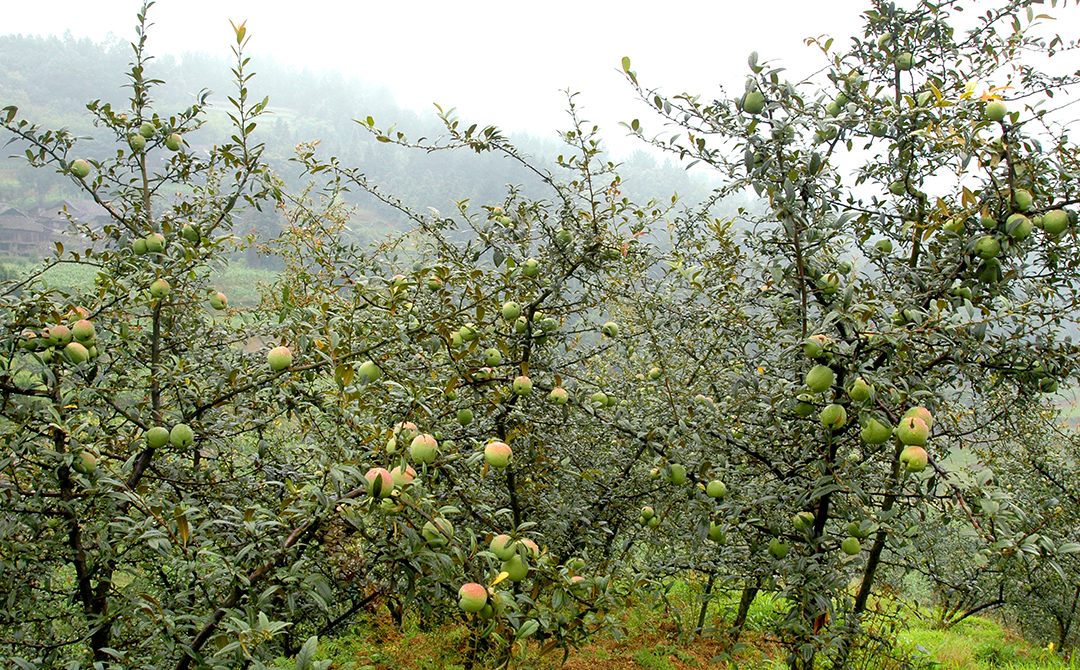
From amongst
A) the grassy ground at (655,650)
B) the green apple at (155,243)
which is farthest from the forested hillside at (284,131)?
the green apple at (155,243)

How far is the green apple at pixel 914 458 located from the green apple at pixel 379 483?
1156 mm

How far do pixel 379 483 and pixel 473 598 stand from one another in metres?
0.28

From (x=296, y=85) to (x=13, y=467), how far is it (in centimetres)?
9269

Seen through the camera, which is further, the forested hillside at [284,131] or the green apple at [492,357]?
the forested hillside at [284,131]

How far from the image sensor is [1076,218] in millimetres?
1524

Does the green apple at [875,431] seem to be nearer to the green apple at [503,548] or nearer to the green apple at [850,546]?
the green apple at [850,546]

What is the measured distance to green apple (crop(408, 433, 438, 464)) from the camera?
1.21 m

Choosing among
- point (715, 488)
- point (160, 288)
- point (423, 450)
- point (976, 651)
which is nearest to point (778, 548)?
point (715, 488)

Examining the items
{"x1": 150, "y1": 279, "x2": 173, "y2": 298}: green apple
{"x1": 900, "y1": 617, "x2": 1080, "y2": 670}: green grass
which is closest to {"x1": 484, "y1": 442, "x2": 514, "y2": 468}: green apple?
{"x1": 150, "y1": 279, "x2": 173, "y2": 298}: green apple

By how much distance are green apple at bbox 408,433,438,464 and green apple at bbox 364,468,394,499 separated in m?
0.08

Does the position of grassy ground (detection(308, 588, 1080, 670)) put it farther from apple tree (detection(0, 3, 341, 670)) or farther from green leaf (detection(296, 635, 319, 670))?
green leaf (detection(296, 635, 319, 670))

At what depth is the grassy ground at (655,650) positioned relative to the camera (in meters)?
3.41

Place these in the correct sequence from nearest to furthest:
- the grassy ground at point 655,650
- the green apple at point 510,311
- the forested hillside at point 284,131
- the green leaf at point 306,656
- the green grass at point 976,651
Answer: the green leaf at point 306,656, the green apple at point 510,311, the grassy ground at point 655,650, the green grass at point 976,651, the forested hillside at point 284,131

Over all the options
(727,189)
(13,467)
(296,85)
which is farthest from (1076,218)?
(296,85)
